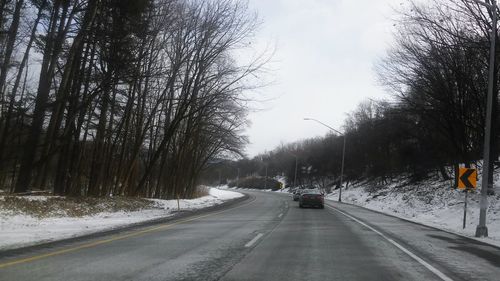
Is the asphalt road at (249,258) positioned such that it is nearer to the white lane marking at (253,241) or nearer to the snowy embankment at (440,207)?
the white lane marking at (253,241)

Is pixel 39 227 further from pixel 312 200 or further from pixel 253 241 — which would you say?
pixel 312 200

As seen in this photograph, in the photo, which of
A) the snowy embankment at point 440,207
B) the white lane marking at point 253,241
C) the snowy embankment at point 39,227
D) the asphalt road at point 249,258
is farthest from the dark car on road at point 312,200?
the white lane marking at point 253,241

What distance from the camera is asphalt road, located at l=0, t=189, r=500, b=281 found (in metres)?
8.27

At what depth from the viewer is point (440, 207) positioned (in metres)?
31.0

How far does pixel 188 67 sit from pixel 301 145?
13781 cm

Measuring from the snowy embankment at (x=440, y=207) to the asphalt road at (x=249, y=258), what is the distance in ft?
16.1

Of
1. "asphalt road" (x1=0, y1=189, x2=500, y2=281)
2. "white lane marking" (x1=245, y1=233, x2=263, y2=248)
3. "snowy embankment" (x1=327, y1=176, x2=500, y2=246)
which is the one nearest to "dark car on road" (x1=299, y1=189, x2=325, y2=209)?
"snowy embankment" (x1=327, y1=176, x2=500, y2=246)

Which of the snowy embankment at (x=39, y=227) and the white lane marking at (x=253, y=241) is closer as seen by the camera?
the snowy embankment at (x=39, y=227)

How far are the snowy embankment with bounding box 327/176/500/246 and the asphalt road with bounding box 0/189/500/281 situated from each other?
16.1 ft

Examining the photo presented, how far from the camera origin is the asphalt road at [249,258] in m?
8.27

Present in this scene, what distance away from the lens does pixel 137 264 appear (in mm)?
9023

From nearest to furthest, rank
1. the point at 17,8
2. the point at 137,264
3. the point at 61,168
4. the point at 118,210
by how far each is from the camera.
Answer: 1. the point at 137,264
2. the point at 17,8
3. the point at 118,210
4. the point at 61,168

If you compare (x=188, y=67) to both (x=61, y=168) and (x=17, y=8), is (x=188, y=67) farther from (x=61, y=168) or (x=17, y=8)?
(x=17, y=8)

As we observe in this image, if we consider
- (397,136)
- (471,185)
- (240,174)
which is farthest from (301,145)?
(471,185)
